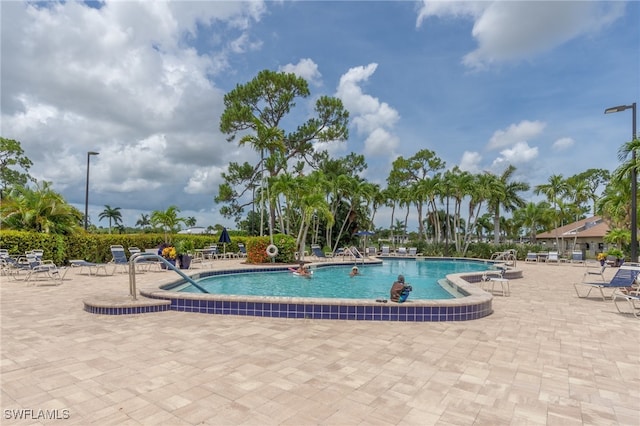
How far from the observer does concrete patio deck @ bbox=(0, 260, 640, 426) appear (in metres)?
2.76

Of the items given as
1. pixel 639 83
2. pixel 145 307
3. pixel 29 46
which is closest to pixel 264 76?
pixel 29 46

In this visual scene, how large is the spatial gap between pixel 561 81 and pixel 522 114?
9.62m

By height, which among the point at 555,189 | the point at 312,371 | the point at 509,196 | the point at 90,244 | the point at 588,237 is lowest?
the point at 312,371

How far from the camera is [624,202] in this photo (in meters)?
21.5

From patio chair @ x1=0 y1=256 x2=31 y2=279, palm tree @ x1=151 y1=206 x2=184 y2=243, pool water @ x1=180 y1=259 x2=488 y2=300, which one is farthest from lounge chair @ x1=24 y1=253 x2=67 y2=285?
palm tree @ x1=151 y1=206 x2=184 y2=243

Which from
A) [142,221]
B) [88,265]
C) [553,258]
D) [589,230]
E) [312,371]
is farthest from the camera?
[142,221]

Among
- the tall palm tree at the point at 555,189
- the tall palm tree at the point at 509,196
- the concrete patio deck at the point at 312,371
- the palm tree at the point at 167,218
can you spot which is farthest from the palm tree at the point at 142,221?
the concrete patio deck at the point at 312,371

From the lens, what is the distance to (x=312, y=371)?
3.58 m

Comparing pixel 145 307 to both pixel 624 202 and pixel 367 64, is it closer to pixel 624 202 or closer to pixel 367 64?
pixel 367 64

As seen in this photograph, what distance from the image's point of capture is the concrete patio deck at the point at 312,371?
2.76m

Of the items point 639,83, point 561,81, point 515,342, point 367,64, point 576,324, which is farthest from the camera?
point 367,64

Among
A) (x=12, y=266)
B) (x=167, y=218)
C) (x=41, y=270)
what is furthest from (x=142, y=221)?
(x=41, y=270)

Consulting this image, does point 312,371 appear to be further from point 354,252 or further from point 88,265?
point 354,252

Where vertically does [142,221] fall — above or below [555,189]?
below
